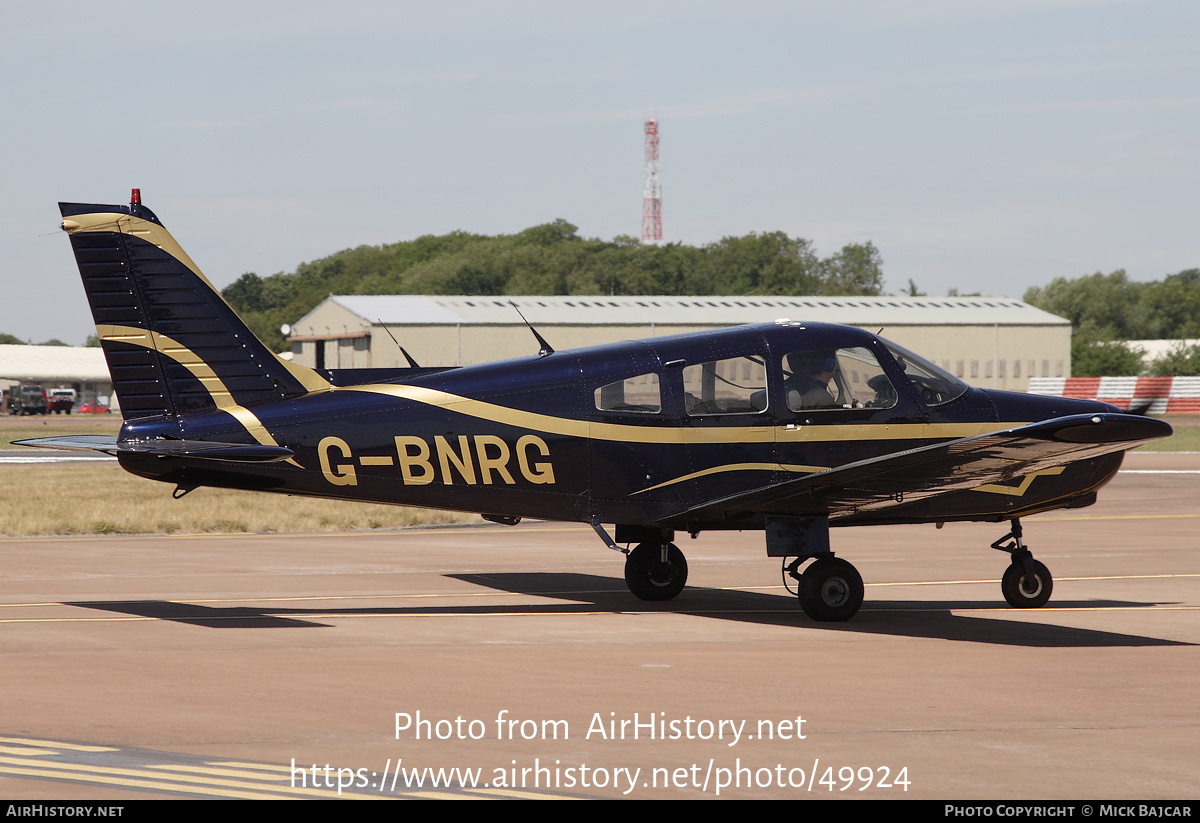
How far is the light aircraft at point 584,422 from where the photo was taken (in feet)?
40.0

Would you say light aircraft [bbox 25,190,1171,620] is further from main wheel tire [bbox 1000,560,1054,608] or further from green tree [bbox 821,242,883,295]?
green tree [bbox 821,242,883,295]

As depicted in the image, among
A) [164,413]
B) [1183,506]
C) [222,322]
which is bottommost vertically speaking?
[1183,506]

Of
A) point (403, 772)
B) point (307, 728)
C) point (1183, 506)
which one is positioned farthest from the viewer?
point (1183, 506)

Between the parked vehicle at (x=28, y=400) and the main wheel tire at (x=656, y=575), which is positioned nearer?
the main wheel tire at (x=656, y=575)

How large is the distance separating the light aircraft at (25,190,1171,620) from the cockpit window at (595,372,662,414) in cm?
1

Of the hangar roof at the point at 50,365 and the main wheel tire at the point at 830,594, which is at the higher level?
Answer: the hangar roof at the point at 50,365

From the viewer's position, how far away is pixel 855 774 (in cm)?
689

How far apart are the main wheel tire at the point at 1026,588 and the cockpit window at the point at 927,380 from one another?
200 centimetres

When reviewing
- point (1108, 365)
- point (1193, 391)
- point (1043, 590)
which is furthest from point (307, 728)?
point (1108, 365)

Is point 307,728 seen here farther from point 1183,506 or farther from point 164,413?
point 1183,506

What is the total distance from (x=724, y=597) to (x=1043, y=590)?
341cm

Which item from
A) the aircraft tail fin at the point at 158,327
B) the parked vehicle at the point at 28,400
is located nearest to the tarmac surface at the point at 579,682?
the aircraft tail fin at the point at 158,327

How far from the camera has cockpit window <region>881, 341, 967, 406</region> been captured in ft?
42.5

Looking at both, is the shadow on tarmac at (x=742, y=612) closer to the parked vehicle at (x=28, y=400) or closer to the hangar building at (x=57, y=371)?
the parked vehicle at (x=28, y=400)
